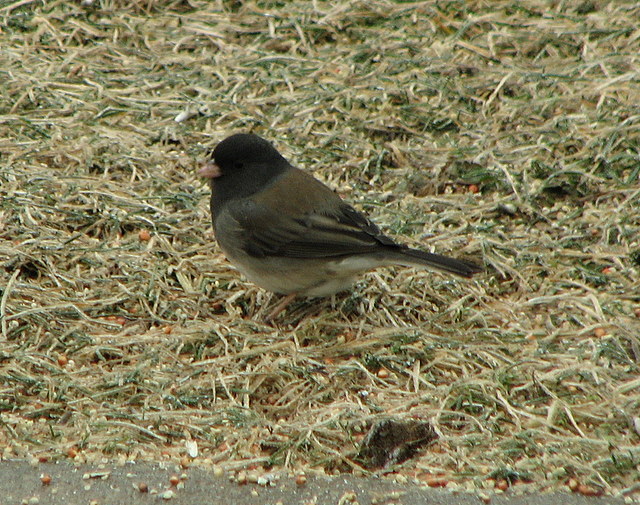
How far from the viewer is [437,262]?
12.5 feet

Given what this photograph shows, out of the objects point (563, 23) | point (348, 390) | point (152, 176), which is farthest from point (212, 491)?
point (563, 23)

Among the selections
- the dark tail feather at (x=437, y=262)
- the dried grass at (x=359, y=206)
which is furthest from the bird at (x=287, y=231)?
the dried grass at (x=359, y=206)

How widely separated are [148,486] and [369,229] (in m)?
1.57

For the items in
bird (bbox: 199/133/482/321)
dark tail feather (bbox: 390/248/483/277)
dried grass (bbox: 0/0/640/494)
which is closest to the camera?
dried grass (bbox: 0/0/640/494)

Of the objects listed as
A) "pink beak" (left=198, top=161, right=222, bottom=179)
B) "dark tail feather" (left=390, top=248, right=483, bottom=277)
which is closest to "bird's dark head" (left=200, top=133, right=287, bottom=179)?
"pink beak" (left=198, top=161, right=222, bottom=179)

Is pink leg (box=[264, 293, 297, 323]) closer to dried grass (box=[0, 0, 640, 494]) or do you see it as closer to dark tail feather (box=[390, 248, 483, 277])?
dried grass (box=[0, 0, 640, 494])

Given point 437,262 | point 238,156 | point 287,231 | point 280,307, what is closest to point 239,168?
point 238,156

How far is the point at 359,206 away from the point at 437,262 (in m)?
0.88

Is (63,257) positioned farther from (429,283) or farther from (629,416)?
(629,416)

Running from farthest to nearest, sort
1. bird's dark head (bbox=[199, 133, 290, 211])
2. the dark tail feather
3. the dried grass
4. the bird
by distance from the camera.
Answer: bird's dark head (bbox=[199, 133, 290, 211]) < the bird < the dark tail feather < the dried grass

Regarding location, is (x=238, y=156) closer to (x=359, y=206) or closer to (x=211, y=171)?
(x=211, y=171)

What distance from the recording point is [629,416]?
10.4ft

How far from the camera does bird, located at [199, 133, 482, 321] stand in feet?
13.0

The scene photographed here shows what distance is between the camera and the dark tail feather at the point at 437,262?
3797mm
